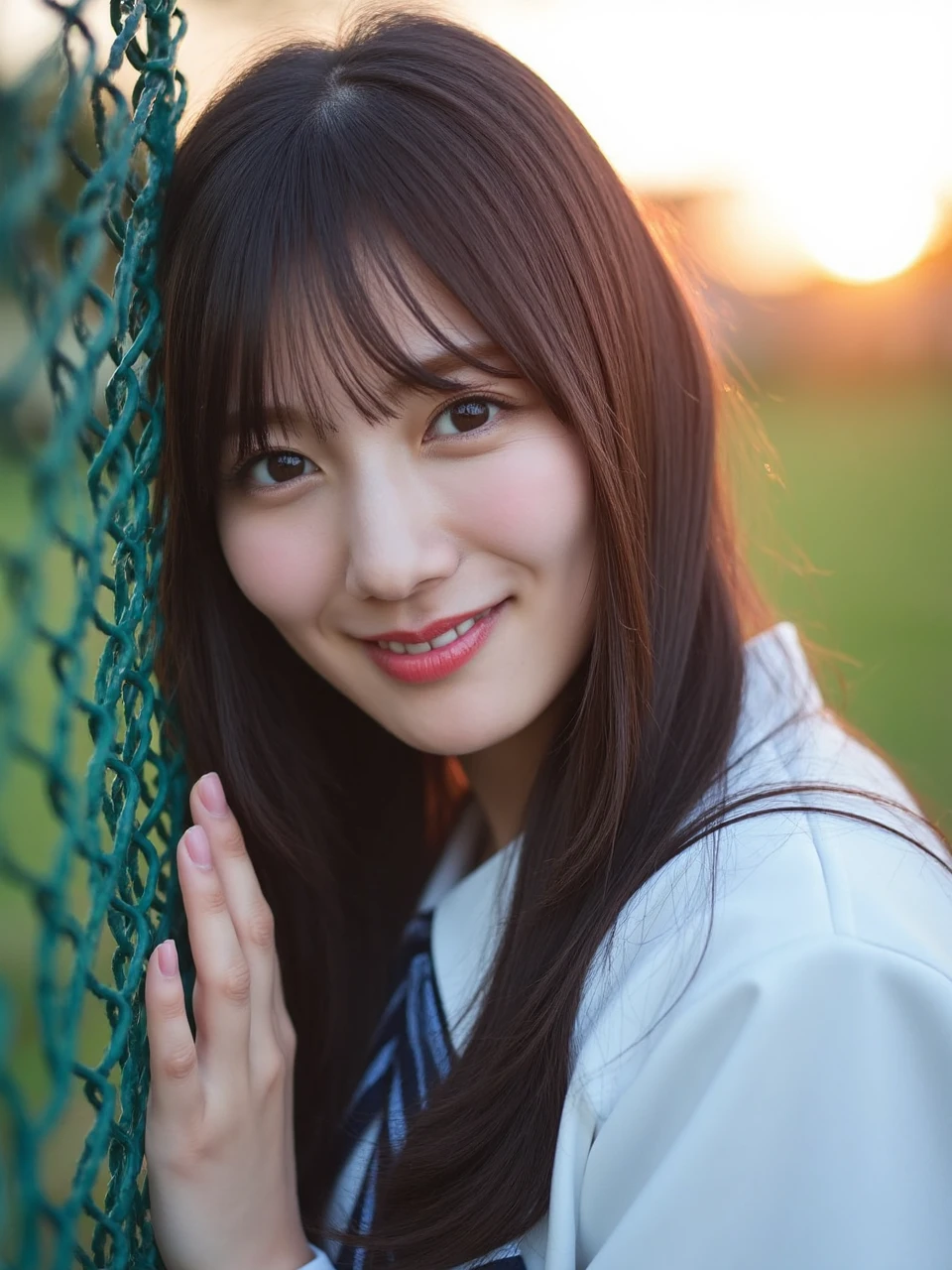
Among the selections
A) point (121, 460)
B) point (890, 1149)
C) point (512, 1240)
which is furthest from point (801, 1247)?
point (121, 460)

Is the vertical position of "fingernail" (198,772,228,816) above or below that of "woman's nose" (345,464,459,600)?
below

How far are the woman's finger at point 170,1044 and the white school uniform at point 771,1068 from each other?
40 cm

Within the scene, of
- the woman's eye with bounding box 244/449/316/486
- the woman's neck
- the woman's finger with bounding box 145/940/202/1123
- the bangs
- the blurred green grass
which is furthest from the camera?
the blurred green grass

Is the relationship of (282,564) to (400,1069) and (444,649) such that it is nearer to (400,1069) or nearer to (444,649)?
(444,649)

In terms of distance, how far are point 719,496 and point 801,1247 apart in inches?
43.0

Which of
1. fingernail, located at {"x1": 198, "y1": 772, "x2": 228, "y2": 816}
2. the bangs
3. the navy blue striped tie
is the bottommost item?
the navy blue striped tie

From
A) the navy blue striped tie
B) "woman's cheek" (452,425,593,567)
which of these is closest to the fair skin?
"woman's cheek" (452,425,593,567)

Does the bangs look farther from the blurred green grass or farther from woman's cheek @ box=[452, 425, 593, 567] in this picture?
the blurred green grass

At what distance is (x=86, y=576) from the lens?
0.88 metres

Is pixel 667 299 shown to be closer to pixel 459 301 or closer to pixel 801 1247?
pixel 459 301

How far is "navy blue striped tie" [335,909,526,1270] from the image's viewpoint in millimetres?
1473

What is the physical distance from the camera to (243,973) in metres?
1.31

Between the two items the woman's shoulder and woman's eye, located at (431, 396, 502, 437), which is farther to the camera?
woman's eye, located at (431, 396, 502, 437)

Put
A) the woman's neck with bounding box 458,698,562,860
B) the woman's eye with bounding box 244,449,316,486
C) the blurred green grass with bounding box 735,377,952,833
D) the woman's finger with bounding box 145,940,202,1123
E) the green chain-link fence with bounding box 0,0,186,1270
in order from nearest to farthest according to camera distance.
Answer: the green chain-link fence with bounding box 0,0,186,1270, the woman's finger with bounding box 145,940,202,1123, the woman's eye with bounding box 244,449,316,486, the woman's neck with bounding box 458,698,562,860, the blurred green grass with bounding box 735,377,952,833
